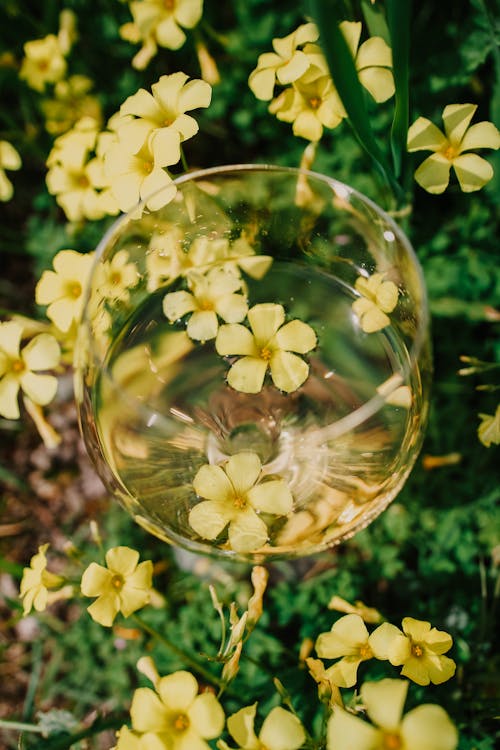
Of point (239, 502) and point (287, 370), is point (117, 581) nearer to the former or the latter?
point (239, 502)

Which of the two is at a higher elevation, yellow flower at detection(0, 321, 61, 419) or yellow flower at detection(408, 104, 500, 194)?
yellow flower at detection(408, 104, 500, 194)

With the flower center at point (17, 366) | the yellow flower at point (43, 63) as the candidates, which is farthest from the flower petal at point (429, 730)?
the yellow flower at point (43, 63)

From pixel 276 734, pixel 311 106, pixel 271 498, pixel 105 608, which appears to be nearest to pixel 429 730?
pixel 276 734

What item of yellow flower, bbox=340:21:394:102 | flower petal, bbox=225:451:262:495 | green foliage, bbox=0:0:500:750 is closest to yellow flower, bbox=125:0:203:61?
green foliage, bbox=0:0:500:750

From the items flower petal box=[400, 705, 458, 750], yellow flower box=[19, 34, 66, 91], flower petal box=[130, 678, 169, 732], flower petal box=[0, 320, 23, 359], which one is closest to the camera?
flower petal box=[400, 705, 458, 750]

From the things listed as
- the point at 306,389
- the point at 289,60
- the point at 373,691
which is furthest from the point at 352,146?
the point at 373,691

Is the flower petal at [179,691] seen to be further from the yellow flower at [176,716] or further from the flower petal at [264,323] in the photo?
the flower petal at [264,323]

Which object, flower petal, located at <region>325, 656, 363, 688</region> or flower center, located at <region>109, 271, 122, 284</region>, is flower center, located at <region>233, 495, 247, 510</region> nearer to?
flower petal, located at <region>325, 656, 363, 688</region>

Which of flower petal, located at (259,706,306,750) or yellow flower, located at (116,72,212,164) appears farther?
yellow flower, located at (116,72,212,164)
